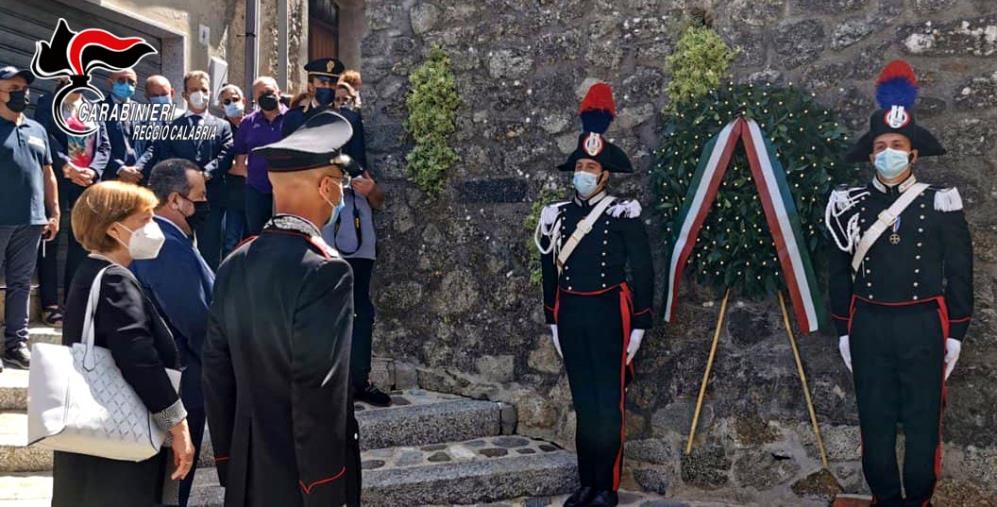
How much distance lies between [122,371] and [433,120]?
3.40 meters

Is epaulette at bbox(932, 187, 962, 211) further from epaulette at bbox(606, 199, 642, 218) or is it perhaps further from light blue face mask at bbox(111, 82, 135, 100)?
light blue face mask at bbox(111, 82, 135, 100)

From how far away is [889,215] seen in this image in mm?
4098

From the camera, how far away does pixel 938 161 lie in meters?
4.39

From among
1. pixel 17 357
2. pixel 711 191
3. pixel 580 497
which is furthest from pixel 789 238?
pixel 17 357

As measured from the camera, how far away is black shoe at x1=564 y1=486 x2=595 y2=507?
462 cm

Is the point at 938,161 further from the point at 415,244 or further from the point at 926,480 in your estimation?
the point at 415,244

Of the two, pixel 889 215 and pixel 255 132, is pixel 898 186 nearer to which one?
pixel 889 215

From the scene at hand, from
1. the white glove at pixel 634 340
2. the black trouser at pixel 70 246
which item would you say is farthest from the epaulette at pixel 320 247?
the black trouser at pixel 70 246

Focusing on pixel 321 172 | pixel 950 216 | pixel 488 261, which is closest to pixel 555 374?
pixel 488 261

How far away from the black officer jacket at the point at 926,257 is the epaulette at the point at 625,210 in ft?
3.79

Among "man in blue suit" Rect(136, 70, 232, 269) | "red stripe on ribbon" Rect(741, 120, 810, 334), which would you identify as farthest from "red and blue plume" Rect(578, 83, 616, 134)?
"man in blue suit" Rect(136, 70, 232, 269)

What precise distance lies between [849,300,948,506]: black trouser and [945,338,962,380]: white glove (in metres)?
0.05

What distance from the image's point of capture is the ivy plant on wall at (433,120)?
19.2 feet

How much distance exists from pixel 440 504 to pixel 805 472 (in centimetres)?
195
